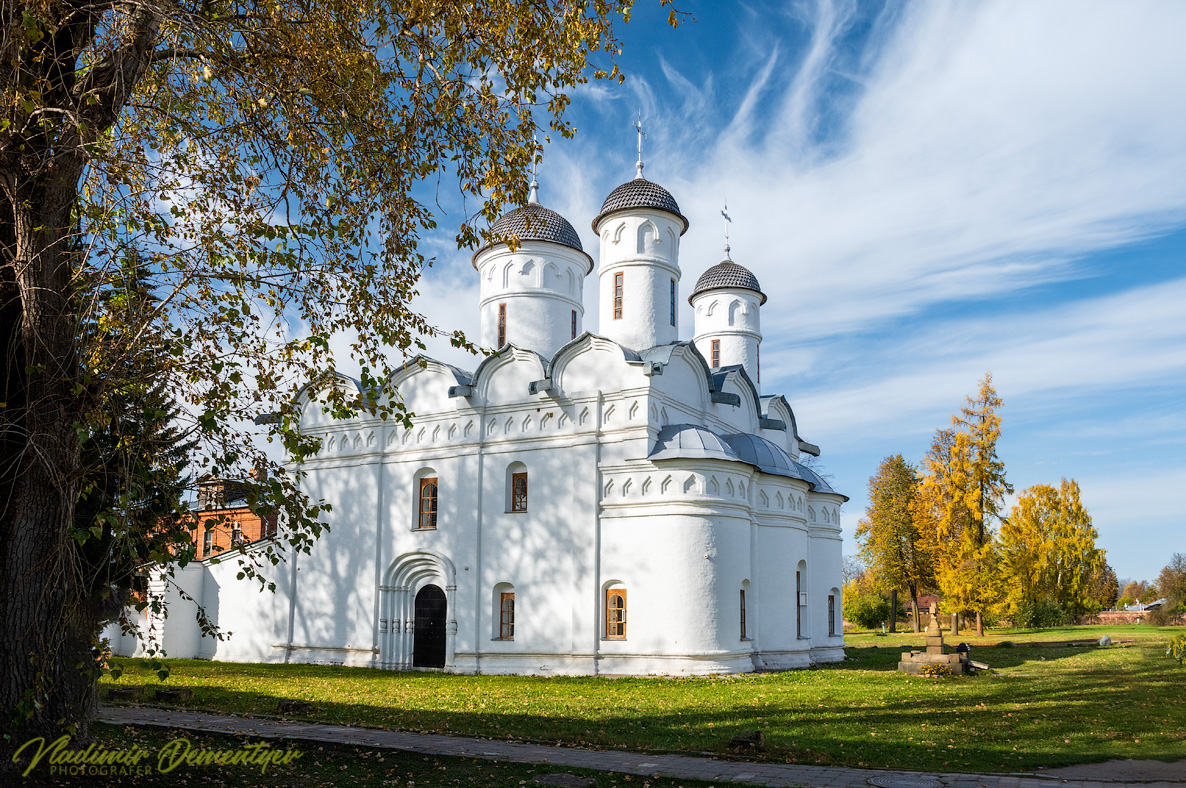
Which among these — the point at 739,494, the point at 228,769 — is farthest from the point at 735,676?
the point at 228,769

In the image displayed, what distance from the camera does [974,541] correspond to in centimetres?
3319

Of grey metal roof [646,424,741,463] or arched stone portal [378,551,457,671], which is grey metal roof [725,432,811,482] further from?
arched stone portal [378,551,457,671]

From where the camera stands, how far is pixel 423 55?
809 centimetres

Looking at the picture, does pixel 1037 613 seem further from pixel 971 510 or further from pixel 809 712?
pixel 809 712

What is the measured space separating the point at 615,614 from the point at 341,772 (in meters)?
11.5

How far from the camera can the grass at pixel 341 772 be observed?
739 centimetres

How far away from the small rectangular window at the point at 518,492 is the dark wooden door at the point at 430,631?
2.90 meters

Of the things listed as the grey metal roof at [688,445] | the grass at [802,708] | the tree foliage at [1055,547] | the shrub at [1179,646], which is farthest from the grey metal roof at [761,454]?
the tree foliage at [1055,547]

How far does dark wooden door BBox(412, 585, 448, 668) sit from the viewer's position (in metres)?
21.2

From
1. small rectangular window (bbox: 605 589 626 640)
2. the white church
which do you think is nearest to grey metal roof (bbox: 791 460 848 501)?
the white church

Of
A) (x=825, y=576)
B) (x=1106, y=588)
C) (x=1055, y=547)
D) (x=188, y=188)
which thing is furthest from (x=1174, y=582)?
(x=188, y=188)

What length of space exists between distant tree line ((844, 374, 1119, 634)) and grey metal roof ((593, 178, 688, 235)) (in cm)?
1672

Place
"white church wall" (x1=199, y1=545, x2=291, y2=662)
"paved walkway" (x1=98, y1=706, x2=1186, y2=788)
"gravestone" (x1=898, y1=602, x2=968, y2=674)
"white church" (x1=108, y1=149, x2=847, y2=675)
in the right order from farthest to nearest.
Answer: "white church wall" (x1=199, y1=545, x2=291, y2=662)
"white church" (x1=108, y1=149, x2=847, y2=675)
"gravestone" (x1=898, y1=602, x2=968, y2=674)
"paved walkway" (x1=98, y1=706, x2=1186, y2=788)

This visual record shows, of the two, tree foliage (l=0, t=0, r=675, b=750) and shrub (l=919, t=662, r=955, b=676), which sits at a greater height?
tree foliage (l=0, t=0, r=675, b=750)
